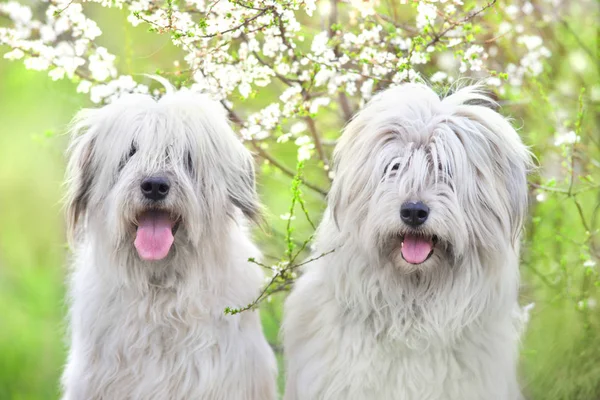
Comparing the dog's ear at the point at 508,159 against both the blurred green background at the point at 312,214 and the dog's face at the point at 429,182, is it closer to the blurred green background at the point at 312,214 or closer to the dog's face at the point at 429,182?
the dog's face at the point at 429,182

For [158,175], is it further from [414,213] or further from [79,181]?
[414,213]

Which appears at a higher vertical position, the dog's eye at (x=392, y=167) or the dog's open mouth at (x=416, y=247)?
the dog's eye at (x=392, y=167)

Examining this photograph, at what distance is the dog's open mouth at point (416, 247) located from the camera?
11.0 feet

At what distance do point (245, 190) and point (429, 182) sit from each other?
2.71 feet

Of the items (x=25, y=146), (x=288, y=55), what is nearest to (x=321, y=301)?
(x=288, y=55)

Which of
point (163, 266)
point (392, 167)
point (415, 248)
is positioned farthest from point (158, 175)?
point (415, 248)

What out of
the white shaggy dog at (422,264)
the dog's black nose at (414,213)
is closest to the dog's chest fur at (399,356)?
the white shaggy dog at (422,264)

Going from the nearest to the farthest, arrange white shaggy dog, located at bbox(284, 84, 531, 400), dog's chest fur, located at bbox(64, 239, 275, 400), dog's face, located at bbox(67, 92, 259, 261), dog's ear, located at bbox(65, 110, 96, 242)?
white shaggy dog, located at bbox(284, 84, 531, 400), dog's face, located at bbox(67, 92, 259, 261), dog's chest fur, located at bbox(64, 239, 275, 400), dog's ear, located at bbox(65, 110, 96, 242)

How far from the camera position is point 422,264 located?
11.2ft

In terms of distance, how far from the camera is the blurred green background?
4656 mm

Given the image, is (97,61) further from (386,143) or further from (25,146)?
(25,146)

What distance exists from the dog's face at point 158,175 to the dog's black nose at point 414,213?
0.78 meters

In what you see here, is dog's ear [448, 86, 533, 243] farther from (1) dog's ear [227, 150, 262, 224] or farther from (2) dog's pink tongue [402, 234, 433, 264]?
(1) dog's ear [227, 150, 262, 224]

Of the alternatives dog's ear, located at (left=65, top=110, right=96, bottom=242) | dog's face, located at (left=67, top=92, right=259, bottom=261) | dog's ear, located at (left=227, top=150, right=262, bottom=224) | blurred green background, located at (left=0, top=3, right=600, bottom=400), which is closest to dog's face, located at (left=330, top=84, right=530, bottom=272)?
dog's ear, located at (left=227, top=150, right=262, bottom=224)
